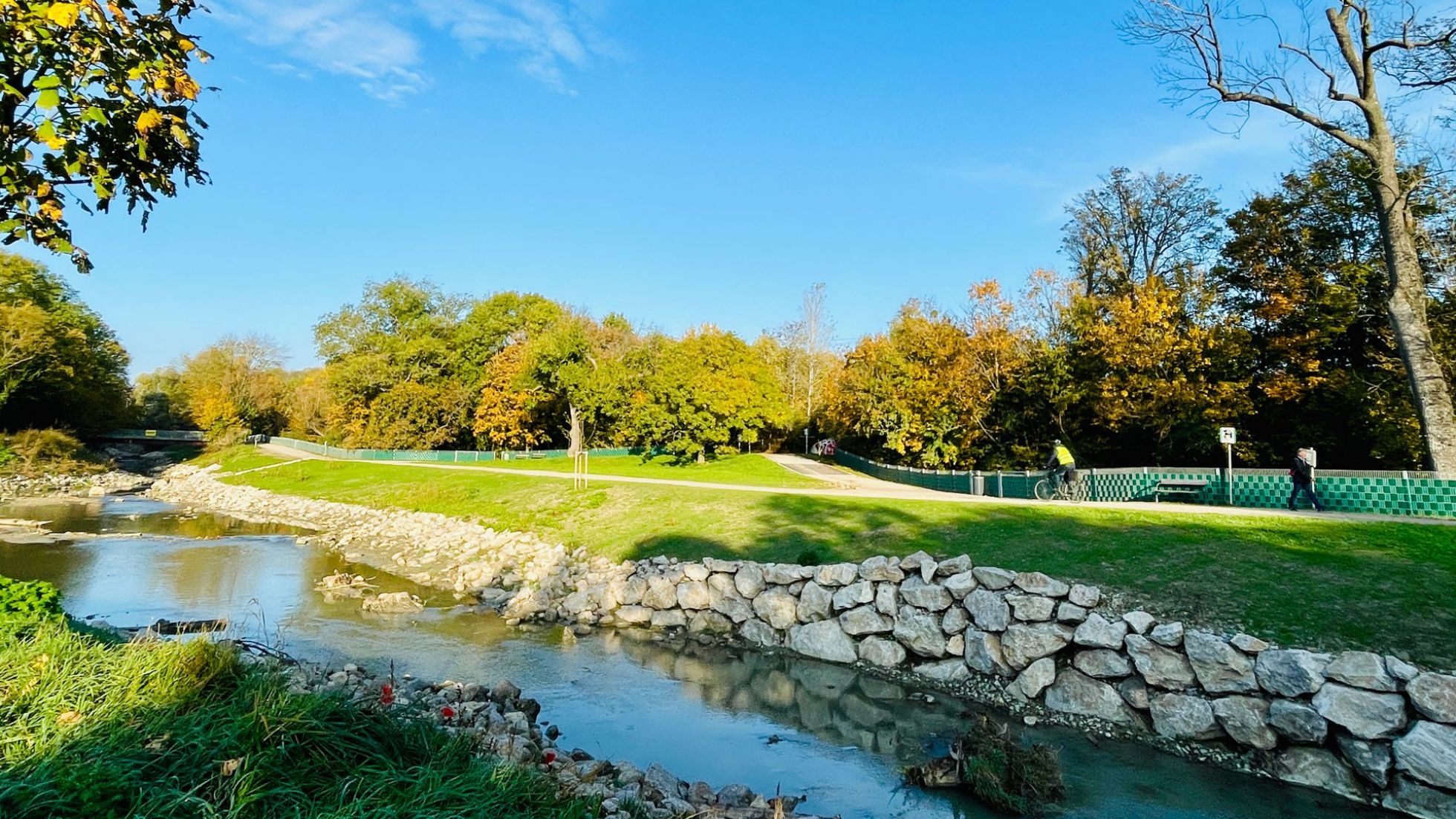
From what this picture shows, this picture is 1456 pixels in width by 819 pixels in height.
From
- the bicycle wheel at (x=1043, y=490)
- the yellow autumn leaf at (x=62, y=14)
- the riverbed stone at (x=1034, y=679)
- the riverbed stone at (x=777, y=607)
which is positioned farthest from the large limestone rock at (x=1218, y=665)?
the yellow autumn leaf at (x=62, y=14)

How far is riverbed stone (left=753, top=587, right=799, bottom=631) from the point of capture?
13786 mm

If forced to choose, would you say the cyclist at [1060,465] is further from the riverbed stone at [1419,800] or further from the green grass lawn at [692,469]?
the riverbed stone at [1419,800]

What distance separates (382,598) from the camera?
53.1 feet

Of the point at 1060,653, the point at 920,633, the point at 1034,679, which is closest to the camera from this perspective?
the point at 1034,679

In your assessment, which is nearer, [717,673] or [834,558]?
[717,673]

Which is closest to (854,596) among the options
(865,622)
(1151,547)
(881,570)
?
(865,622)

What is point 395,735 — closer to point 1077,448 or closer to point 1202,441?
point 1202,441

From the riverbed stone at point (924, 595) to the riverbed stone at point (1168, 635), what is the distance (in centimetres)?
298

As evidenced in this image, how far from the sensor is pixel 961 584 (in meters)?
12.1

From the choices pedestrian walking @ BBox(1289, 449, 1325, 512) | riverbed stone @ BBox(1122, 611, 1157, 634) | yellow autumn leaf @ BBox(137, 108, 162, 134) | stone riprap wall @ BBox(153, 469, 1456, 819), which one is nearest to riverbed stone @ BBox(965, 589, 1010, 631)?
stone riprap wall @ BBox(153, 469, 1456, 819)

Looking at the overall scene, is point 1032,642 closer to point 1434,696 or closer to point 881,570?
point 881,570

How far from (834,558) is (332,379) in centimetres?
5045

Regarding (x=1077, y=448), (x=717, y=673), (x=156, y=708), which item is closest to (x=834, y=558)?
(x=717, y=673)

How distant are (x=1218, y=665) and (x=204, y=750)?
10509 millimetres
